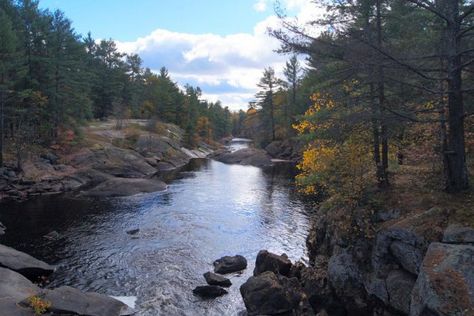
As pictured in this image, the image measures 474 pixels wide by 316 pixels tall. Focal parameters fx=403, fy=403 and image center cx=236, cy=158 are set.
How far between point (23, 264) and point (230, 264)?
9527mm

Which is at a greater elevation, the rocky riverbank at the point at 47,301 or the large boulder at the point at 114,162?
the large boulder at the point at 114,162

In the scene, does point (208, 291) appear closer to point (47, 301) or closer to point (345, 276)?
point (345, 276)

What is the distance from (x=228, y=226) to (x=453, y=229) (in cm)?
1780

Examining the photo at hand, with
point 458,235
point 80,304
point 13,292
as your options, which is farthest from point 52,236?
point 458,235

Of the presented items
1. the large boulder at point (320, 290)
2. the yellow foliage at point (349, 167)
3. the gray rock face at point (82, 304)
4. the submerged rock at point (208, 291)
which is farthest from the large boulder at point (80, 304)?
the yellow foliage at point (349, 167)

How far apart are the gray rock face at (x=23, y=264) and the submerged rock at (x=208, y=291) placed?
737cm

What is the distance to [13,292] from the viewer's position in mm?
15188

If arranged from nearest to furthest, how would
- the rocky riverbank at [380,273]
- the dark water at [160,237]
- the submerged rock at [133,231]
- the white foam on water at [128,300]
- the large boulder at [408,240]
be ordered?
the rocky riverbank at [380,273], the large boulder at [408,240], the white foam on water at [128,300], the dark water at [160,237], the submerged rock at [133,231]

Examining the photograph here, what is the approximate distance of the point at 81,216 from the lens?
29.9 m

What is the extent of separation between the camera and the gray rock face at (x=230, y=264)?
1967 cm

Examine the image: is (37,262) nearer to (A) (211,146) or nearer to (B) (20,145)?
(B) (20,145)

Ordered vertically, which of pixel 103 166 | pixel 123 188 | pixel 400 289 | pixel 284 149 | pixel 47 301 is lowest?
pixel 47 301

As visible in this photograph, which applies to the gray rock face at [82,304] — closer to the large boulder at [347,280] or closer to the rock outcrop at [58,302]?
the rock outcrop at [58,302]

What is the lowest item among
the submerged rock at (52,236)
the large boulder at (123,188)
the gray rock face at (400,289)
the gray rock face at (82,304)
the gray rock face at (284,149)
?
the gray rock face at (82,304)
